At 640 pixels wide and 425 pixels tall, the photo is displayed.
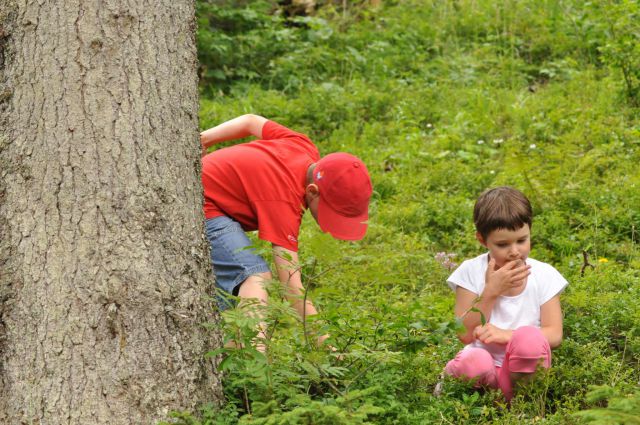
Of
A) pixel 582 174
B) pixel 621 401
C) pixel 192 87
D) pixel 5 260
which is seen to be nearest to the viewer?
pixel 621 401

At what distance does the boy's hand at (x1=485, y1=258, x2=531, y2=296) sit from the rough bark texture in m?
1.39

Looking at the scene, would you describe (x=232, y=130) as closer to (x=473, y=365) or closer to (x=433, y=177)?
(x=473, y=365)

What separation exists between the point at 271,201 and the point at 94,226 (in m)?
1.26

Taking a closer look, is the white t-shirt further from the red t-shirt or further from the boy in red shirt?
the red t-shirt

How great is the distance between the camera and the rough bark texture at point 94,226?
2.98 meters

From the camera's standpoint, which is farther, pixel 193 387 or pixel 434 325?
pixel 434 325

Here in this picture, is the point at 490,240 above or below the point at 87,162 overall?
below

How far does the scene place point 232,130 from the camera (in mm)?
4625

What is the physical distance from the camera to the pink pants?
3760mm

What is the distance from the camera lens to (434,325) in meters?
3.54

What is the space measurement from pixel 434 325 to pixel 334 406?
31.0 inches

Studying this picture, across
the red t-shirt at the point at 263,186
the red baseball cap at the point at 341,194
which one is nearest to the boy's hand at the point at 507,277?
the red baseball cap at the point at 341,194

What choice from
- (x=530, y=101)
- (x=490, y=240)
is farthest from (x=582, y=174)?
(x=490, y=240)

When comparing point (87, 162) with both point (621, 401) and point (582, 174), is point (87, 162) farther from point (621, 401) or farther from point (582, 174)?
point (582, 174)
